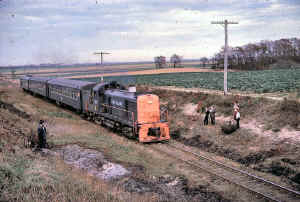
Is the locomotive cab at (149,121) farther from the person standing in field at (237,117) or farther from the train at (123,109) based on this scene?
the person standing in field at (237,117)

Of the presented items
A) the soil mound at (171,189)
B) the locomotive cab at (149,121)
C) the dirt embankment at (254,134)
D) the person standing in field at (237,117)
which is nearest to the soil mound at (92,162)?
the soil mound at (171,189)

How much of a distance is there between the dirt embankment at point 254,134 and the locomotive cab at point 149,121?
2.86 m

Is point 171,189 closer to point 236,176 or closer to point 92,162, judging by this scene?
point 236,176

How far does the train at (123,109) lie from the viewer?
20156 millimetres

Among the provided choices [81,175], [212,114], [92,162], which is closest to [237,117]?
[212,114]

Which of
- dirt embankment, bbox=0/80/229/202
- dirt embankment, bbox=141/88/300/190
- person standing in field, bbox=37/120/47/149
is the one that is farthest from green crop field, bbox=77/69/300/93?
person standing in field, bbox=37/120/47/149

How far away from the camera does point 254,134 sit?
19.9m

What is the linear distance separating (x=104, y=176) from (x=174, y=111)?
17.7 meters

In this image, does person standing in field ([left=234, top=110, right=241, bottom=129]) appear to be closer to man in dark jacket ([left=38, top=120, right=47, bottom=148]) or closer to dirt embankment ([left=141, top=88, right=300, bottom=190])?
dirt embankment ([left=141, top=88, right=300, bottom=190])

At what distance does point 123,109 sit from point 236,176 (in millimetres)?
9819

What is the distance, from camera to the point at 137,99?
791 inches

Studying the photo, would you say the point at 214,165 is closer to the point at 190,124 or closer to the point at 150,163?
the point at 150,163

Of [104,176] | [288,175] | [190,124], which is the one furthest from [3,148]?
[190,124]

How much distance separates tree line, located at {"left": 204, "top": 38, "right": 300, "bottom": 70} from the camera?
106781 millimetres
